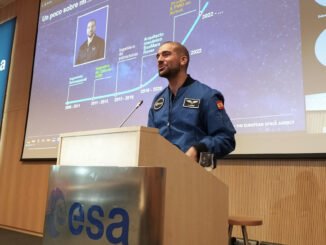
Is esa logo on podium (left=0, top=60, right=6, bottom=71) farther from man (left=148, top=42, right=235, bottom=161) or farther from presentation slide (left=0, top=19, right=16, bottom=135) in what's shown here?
man (left=148, top=42, right=235, bottom=161)

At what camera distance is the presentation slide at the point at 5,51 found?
491 centimetres

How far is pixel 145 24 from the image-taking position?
317 centimetres

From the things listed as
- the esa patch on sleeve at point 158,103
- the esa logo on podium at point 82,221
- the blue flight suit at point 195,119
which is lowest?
the esa logo on podium at point 82,221

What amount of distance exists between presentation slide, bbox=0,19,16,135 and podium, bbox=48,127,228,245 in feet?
13.7

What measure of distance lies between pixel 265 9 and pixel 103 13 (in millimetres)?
1915

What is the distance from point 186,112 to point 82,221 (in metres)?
0.82

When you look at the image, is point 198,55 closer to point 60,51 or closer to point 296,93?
point 296,93

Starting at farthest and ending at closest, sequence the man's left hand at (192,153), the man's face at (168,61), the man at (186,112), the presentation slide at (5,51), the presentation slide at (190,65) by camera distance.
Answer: the presentation slide at (5,51), the presentation slide at (190,65), the man's face at (168,61), the man at (186,112), the man's left hand at (192,153)

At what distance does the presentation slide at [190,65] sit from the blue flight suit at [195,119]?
749mm

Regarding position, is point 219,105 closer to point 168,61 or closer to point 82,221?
point 168,61

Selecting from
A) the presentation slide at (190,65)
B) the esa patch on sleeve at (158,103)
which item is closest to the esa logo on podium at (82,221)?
the esa patch on sleeve at (158,103)

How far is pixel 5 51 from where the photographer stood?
200 inches

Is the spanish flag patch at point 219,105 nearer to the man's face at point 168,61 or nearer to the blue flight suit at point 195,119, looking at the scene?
the blue flight suit at point 195,119

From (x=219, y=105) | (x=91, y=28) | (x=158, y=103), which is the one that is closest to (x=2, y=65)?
(x=91, y=28)
